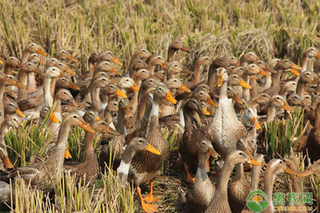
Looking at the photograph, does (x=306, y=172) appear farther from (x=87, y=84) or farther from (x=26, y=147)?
(x=87, y=84)

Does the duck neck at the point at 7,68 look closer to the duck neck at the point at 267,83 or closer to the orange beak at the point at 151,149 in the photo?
the duck neck at the point at 267,83

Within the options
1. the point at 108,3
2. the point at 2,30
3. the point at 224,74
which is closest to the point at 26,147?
the point at 224,74

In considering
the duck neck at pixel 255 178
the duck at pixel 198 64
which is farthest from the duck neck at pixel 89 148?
the duck at pixel 198 64

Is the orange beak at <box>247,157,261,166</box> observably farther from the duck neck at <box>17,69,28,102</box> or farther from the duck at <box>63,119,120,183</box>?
the duck neck at <box>17,69,28,102</box>

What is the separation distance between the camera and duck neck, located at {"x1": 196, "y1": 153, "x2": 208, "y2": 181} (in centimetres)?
663

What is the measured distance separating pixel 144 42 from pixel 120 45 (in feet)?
1.98

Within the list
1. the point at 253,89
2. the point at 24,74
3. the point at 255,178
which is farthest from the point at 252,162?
the point at 24,74

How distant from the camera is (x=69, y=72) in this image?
11484 mm

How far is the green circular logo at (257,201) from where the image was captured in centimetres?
607

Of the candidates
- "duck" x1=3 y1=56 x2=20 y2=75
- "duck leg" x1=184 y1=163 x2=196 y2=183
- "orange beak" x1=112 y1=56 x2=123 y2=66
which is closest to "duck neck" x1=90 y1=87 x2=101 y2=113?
"orange beak" x1=112 y1=56 x2=123 y2=66

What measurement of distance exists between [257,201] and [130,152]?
1.65m

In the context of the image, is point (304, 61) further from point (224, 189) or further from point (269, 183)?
point (224, 189)

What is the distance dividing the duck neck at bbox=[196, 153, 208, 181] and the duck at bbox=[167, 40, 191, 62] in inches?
213

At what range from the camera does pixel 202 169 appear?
21.9ft
